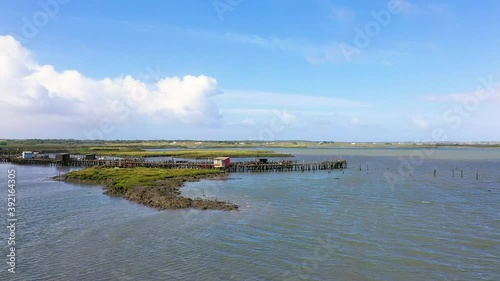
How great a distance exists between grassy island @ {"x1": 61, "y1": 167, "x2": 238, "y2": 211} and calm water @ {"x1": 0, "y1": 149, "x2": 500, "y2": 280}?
178 cm

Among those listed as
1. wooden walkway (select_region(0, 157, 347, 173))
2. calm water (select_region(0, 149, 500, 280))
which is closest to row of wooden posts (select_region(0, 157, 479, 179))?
wooden walkway (select_region(0, 157, 347, 173))

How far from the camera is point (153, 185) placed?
44.3 m

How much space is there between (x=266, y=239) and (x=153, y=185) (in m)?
24.5

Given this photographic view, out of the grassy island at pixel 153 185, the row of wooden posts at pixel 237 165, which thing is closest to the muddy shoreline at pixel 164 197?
the grassy island at pixel 153 185

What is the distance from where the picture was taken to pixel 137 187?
1656 inches

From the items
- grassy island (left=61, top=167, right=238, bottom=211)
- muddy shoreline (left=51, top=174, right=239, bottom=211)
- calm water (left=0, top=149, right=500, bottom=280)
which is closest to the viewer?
calm water (left=0, top=149, right=500, bottom=280)

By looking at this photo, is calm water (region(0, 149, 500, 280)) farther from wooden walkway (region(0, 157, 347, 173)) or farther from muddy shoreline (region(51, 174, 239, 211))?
wooden walkway (region(0, 157, 347, 173))

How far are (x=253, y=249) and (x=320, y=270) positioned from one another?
14.6 feet

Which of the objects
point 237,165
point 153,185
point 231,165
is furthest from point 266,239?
point 237,165

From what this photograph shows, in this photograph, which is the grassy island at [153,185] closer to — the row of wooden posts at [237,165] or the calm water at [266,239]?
the calm water at [266,239]

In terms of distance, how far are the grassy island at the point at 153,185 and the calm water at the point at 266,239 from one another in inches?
70.2

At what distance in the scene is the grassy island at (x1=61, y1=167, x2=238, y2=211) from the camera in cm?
3347

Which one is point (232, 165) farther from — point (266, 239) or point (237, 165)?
point (266, 239)

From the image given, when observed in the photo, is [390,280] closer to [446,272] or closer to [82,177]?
[446,272]
